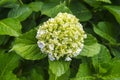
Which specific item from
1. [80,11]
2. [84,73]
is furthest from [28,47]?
[80,11]

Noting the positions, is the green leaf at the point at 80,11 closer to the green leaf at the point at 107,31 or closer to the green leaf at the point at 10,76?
the green leaf at the point at 107,31

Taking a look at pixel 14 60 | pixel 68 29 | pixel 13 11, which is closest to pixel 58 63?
pixel 68 29

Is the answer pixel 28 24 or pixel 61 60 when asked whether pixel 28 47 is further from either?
pixel 28 24

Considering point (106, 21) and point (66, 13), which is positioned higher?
point (66, 13)

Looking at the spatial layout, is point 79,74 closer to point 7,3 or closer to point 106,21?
point 106,21

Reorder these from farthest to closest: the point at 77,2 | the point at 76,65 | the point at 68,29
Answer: the point at 77,2 → the point at 76,65 → the point at 68,29

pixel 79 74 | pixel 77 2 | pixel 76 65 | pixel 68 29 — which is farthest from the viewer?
pixel 77 2
